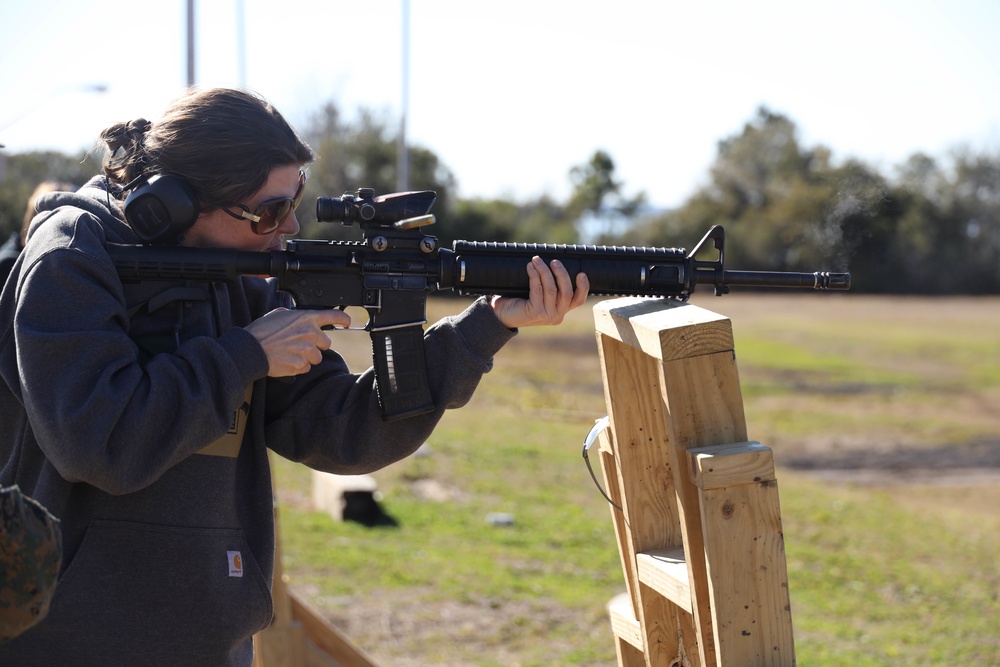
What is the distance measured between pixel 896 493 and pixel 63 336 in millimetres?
10587

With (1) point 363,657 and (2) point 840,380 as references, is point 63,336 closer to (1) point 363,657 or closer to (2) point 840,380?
(1) point 363,657

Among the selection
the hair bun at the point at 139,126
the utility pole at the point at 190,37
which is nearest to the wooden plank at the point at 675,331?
the hair bun at the point at 139,126

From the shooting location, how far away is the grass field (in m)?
6.27

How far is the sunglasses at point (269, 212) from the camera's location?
99.5 inches

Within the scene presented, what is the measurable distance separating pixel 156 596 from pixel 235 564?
0.66ft

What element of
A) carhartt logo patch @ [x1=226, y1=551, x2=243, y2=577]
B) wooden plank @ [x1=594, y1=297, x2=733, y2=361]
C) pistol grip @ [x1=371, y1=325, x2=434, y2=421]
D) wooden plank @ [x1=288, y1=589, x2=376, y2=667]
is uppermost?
wooden plank @ [x1=594, y1=297, x2=733, y2=361]

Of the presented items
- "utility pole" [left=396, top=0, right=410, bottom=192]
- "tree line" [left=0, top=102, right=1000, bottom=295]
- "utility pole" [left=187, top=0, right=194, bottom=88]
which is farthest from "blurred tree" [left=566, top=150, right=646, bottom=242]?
"utility pole" [left=187, top=0, right=194, bottom=88]

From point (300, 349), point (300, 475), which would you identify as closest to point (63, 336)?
point (300, 349)

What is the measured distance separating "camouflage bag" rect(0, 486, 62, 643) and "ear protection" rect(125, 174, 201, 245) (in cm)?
89

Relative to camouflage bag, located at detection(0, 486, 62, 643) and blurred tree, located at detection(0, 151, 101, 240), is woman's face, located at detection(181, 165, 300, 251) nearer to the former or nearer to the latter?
camouflage bag, located at detection(0, 486, 62, 643)

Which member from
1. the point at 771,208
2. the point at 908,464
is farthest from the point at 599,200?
the point at 908,464

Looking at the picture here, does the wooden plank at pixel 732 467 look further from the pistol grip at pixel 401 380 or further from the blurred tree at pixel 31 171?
the blurred tree at pixel 31 171

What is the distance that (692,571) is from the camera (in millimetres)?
2318

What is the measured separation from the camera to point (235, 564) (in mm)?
2354
